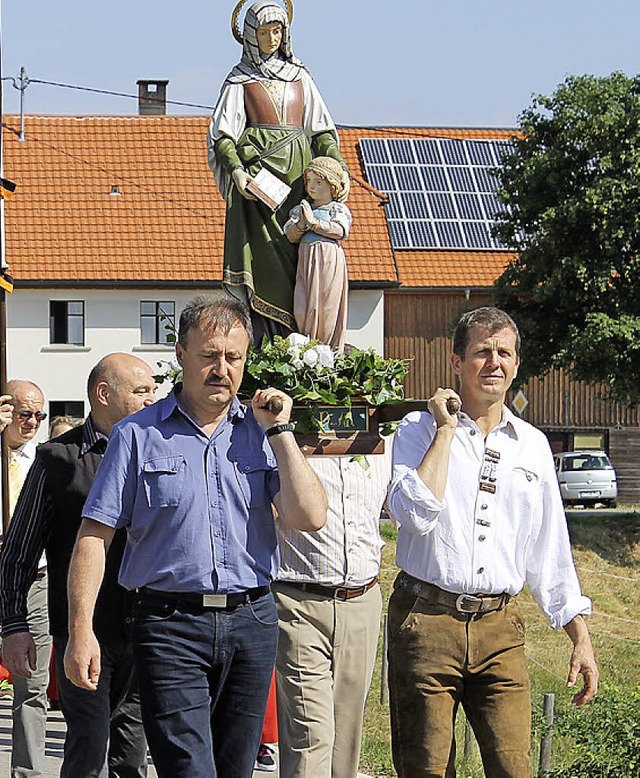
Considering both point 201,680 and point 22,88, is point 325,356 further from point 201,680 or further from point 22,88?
point 22,88

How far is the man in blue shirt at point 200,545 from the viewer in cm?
455

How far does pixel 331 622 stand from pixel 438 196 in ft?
124

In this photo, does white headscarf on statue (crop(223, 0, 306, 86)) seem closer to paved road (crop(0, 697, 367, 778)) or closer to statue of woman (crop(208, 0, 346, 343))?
statue of woman (crop(208, 0, 346, 343))

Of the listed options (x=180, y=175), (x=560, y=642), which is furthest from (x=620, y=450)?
(x=560, y=642)

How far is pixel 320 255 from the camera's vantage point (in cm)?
730

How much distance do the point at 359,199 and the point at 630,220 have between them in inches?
408

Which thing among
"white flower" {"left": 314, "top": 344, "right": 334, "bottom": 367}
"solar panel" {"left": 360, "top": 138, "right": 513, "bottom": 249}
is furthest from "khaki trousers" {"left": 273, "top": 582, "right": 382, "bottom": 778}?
"solar panel" {"left": 360, "top": 138, "right": 513, "bottom": 249}

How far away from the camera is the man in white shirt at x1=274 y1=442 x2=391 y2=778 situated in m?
6.15

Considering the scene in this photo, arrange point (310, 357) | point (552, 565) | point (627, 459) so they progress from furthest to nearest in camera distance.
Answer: point (627, 459), point (310, 357), point (552, 565)

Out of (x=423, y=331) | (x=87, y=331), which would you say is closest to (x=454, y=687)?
(x=87, y=331)

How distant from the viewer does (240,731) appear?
4742 millimetres

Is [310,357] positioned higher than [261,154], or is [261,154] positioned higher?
[261,154]

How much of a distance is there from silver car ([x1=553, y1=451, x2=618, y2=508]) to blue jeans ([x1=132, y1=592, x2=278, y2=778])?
36.3m

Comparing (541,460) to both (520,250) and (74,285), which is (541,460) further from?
(74,285)
